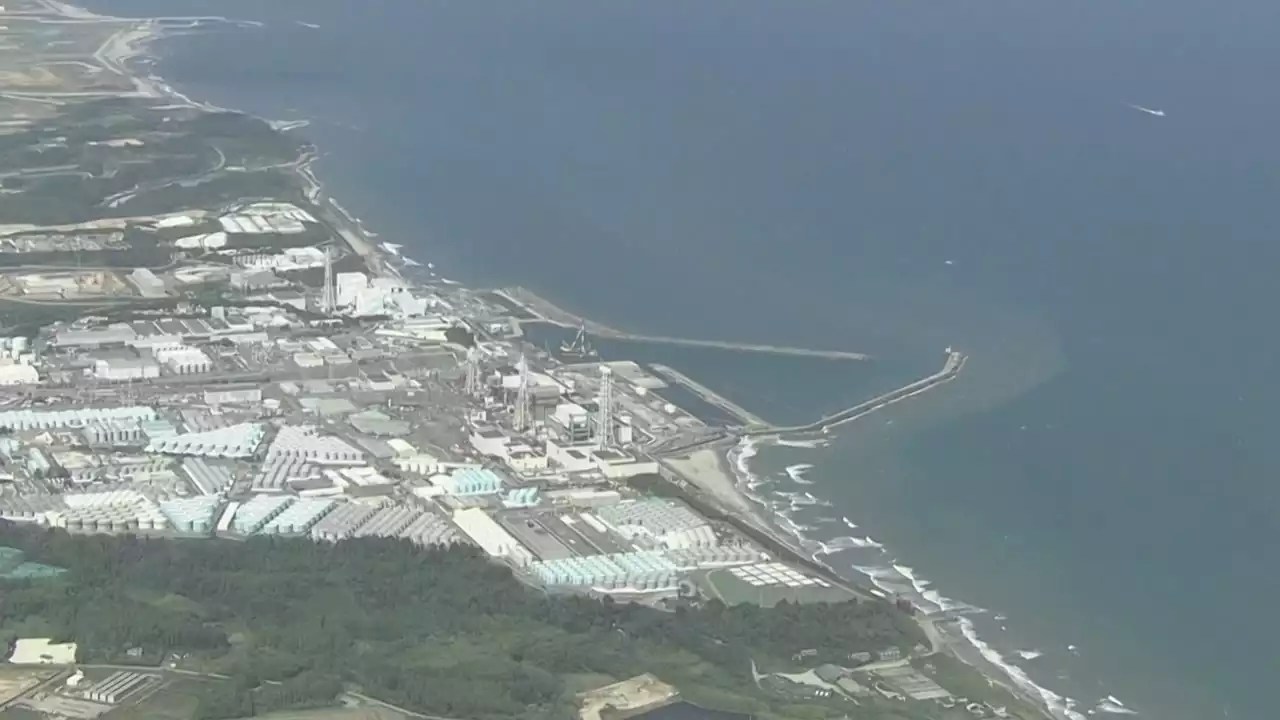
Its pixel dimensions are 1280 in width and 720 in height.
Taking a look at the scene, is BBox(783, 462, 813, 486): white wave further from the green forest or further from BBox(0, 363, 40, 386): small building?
BBox(0, 363, 40, 386): small building

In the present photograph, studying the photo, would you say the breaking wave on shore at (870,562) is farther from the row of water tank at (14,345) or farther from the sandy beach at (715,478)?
the row of water tank at (14,345)

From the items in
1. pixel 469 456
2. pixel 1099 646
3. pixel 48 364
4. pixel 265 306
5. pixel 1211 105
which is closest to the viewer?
pixel 1099 646

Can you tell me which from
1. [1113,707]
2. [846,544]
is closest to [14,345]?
[846,544]

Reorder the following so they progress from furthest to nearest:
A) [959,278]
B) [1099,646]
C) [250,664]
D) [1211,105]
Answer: [1211,105]
[959,278]
[1099,646]
[250,664]

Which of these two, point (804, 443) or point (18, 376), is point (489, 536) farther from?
point (18, 376)

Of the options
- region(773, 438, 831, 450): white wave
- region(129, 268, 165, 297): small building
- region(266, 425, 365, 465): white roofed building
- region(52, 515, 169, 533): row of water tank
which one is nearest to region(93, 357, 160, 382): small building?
region(266, 425, 365, 465): white roofed building

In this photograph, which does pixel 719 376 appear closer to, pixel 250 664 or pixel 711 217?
pixel 711 217

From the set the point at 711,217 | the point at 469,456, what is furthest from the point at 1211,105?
the point at 469,456

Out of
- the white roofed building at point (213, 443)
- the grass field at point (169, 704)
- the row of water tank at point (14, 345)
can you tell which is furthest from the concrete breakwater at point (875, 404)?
the grass field at point (169, 704)
